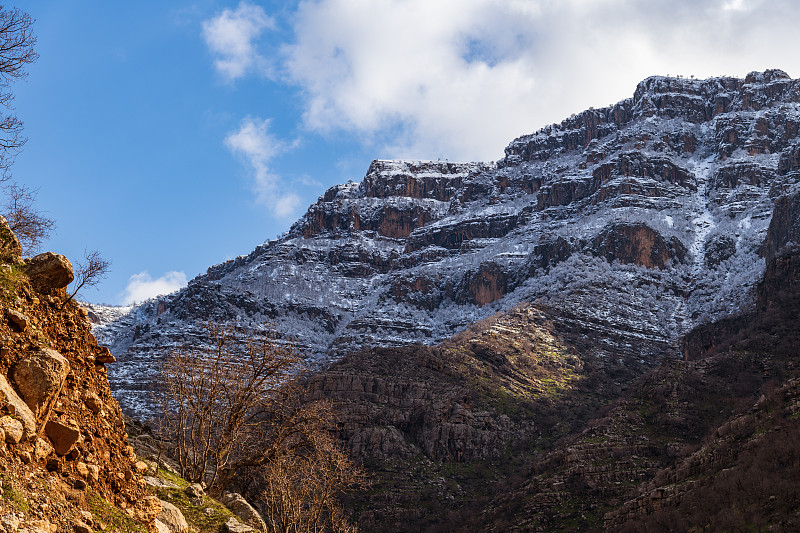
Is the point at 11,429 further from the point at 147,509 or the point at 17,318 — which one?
the point at 147,509

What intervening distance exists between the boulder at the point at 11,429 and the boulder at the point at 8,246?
10.7 feet

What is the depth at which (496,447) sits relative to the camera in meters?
130

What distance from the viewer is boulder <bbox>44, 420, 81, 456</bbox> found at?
1120 cm

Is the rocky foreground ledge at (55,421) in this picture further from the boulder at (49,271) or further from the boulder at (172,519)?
the boulder at (172,519)

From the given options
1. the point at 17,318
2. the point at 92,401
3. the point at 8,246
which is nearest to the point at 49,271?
the point at 8,246

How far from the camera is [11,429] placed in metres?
10.2

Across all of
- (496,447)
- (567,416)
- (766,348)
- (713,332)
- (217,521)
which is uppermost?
(713,332)

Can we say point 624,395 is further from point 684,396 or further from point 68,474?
point 68,474

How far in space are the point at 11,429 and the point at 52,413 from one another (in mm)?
1141

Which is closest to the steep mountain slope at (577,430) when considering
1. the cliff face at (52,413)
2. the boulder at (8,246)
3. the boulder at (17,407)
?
the cliff face at (52,413)

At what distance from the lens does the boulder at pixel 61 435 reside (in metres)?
11.2

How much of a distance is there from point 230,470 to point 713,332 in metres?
160

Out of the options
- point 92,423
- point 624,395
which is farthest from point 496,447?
point 92,423

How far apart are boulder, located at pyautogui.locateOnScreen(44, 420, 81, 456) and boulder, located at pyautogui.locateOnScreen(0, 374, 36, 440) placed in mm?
522
